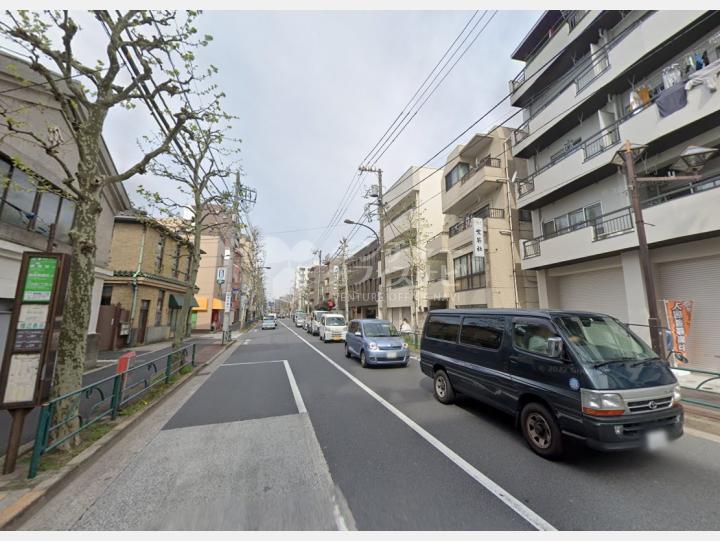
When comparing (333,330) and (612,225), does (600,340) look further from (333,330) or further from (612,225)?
(333,330)

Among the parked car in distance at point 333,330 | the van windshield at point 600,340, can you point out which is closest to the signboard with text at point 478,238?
the parked car in distance at point 333,330

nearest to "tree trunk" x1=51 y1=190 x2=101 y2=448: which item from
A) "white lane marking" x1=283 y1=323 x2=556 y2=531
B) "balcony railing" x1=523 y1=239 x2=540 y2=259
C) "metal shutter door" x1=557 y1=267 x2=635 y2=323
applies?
"white lane marking" x1=283 y1=323 x2=556 y2=531

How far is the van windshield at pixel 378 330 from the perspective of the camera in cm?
1127

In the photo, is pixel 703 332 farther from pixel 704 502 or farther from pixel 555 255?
pixel 704 502

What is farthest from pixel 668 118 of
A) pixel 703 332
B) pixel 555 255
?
pixel 703 332

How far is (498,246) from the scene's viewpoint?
1661cm

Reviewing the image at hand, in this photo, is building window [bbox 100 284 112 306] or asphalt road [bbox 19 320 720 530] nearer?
asphalt road [bbox 19 320 720 530]

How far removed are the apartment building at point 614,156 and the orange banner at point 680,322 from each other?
0.50 metres

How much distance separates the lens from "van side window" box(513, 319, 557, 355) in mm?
4305

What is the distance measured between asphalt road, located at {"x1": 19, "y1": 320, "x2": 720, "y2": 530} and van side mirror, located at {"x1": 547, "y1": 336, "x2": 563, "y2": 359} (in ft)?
4.63

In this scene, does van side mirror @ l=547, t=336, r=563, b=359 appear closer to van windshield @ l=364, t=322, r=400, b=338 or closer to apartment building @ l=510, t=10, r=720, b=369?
van windshield @ l=364, t=322, r=400, b=338

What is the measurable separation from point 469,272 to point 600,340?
14.8 m

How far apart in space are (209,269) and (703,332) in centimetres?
3444

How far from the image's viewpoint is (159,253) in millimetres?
19000
